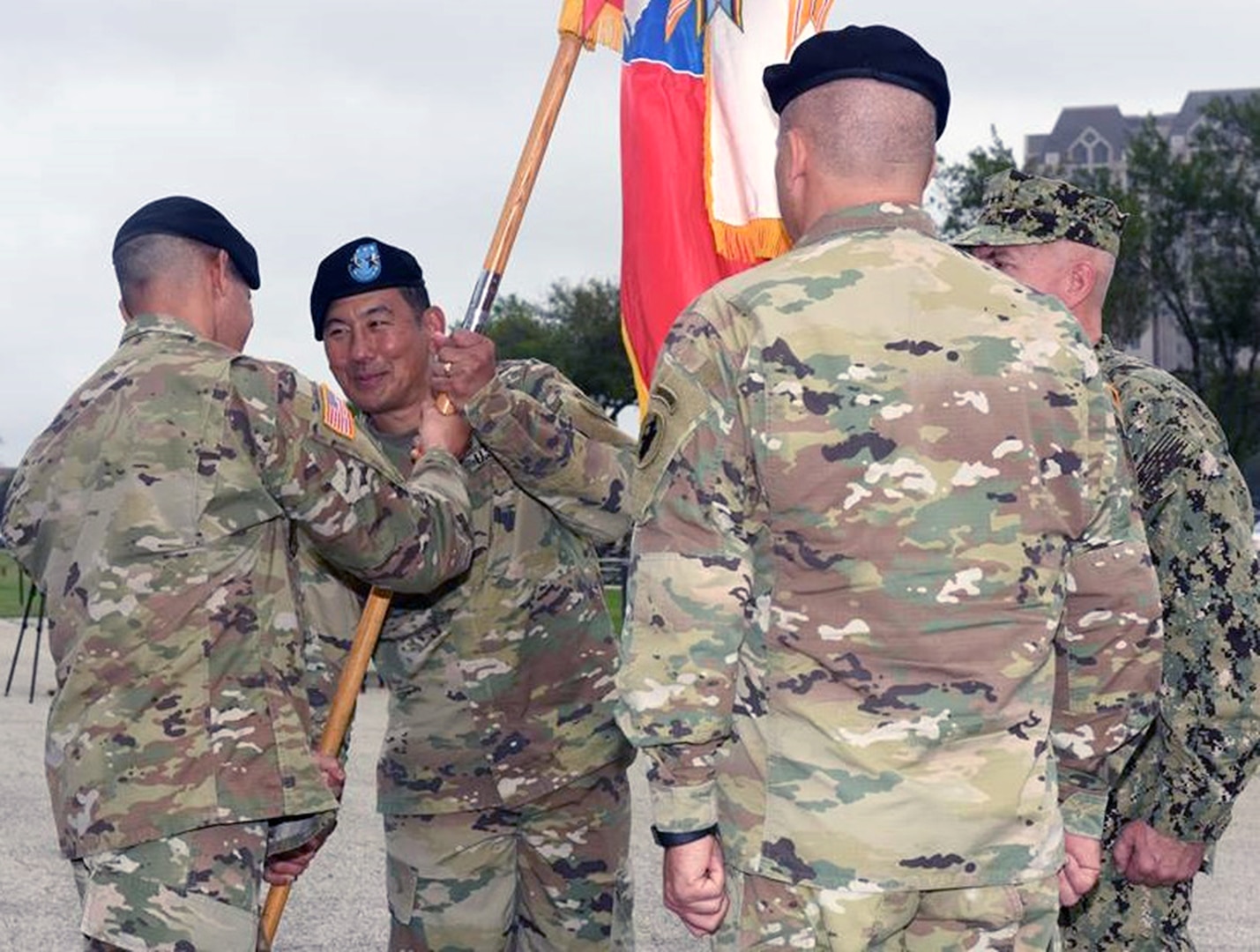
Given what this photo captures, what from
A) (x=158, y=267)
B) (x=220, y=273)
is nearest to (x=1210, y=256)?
(x=220, y=273)

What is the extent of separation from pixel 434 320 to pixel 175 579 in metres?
1.71

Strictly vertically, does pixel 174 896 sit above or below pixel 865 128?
below

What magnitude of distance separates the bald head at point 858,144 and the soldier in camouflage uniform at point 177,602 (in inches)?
53.8

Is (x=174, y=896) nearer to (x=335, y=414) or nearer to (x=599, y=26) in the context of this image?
(x=335, y=414)

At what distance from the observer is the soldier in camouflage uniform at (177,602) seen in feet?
13.0

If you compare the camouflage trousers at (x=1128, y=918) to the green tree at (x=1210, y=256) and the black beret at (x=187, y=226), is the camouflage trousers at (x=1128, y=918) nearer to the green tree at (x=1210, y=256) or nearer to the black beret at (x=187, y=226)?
the black beret at (x=187, y=226)

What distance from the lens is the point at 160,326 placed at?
4266 mm

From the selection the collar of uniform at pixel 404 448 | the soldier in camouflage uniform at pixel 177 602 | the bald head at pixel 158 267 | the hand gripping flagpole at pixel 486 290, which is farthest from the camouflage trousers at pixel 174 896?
the collar of uniform at pixel 404 448

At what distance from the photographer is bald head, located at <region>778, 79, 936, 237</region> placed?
3.36 metres

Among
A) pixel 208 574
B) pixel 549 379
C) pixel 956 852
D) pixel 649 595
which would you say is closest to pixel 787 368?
pixel 649 595

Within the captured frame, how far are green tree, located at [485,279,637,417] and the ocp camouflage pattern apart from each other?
48.4 meters

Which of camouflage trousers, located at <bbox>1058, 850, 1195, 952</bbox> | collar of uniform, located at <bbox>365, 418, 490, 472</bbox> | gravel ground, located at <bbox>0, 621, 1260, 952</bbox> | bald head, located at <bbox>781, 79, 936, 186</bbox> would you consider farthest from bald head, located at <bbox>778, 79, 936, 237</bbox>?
gravel ground, located at <bbox>0, 621, 1260, 952</bbox>

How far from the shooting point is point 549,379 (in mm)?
5391

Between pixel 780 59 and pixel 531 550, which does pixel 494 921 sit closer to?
pixel 531 550
